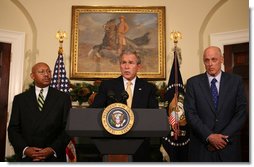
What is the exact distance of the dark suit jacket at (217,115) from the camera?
2994 mm

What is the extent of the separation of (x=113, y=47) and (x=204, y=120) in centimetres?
334

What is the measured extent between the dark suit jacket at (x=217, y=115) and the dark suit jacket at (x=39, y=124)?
120cm

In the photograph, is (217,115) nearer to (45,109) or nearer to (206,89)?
(206,89)

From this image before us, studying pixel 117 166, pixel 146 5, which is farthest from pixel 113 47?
pixel 117 166

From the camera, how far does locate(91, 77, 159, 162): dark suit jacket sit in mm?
2975

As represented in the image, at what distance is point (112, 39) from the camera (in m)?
6.22

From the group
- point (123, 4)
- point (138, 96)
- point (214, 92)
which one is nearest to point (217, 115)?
point (214, 92)

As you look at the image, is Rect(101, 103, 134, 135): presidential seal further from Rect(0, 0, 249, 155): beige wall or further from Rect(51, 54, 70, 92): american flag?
Rect(0, 0, 249, 155): beige wall

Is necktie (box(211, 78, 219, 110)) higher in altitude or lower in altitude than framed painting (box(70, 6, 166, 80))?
lower

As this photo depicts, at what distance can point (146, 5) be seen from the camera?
6.34 m

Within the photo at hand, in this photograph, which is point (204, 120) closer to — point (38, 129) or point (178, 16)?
point (38, 129)

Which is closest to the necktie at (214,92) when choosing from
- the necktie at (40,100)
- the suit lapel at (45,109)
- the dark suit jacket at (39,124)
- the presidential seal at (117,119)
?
the presidential seal at (117,119)

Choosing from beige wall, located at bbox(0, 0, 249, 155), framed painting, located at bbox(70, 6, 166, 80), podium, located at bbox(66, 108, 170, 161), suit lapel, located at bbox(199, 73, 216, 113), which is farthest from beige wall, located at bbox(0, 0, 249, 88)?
podium, located at bbox(66, 108, 170, 161)

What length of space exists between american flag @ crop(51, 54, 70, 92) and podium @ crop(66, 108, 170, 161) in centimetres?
326
